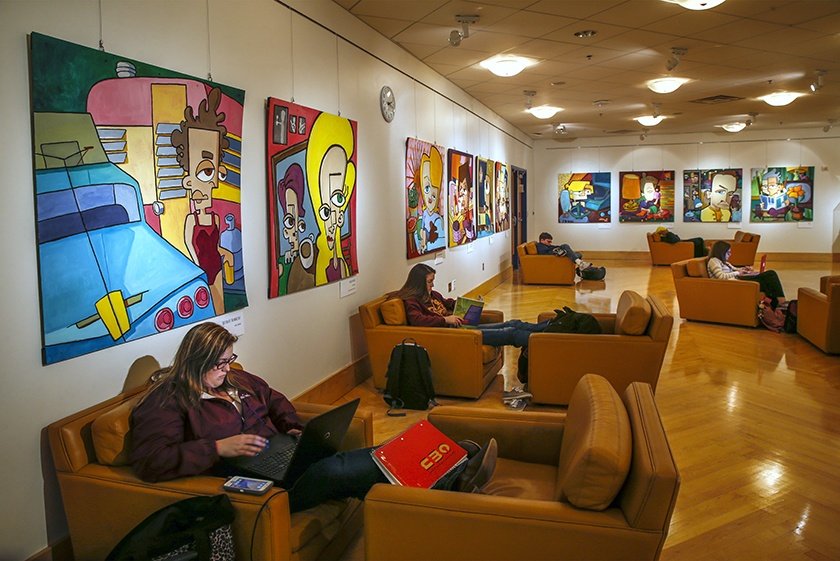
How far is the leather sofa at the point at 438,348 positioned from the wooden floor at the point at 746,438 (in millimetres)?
170

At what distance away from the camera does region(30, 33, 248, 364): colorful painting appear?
2771 mm

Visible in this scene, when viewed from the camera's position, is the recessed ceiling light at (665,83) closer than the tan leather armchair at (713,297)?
No

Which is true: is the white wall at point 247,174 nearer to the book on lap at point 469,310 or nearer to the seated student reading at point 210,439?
the seated student reading at point 210,439

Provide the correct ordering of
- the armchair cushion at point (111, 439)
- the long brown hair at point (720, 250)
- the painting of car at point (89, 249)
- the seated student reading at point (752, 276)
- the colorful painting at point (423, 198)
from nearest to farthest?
the armchair cushion at point (111, 439) → the painting of car at point (89, 249) → the colorful painting at point (423, 198) → the seated student reading at point (752, 276) → the long brown hair at point (720, 250)

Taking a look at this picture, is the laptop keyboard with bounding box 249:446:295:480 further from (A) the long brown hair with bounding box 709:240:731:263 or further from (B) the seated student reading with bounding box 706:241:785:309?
(A) the long brown hair with bounding box 709:240:731:263

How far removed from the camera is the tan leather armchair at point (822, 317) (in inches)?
277

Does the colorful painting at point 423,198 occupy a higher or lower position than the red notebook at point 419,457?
higher

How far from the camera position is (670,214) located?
18047 mm

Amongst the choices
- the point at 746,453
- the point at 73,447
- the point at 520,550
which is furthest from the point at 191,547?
the point at 746,453

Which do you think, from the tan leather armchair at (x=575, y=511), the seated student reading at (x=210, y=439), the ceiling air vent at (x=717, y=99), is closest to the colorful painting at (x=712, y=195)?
the ceiling air vent at (x=717, y=99)

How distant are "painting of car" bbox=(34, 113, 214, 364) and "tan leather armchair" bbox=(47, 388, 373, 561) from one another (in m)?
0.41

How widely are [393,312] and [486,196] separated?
6429 mm

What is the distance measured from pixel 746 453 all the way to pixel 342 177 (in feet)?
12.9

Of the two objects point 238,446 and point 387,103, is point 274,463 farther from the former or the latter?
point 387,103
